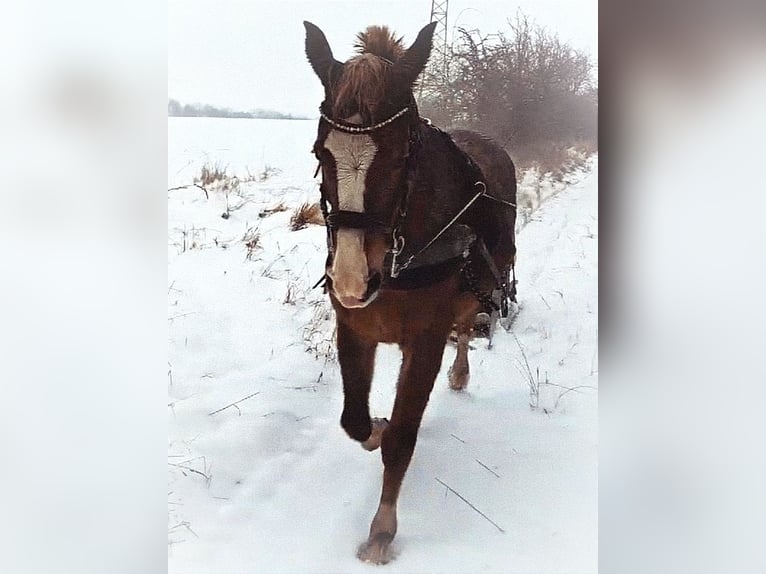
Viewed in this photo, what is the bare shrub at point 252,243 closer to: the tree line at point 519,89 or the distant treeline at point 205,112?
the distant treeline at point 205,112

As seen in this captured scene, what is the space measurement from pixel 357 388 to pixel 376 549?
0.31m

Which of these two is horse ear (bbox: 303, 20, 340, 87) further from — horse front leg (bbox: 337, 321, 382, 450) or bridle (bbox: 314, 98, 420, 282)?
horse front leg (bbox: 337, 321, 382, 450)

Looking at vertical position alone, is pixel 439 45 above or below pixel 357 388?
above

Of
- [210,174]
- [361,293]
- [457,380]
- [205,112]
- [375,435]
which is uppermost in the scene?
[205,112]

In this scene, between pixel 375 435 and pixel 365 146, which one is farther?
pixel 375 435

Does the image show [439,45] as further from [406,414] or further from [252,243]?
[406,414]

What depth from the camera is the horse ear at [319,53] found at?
4.13 feet

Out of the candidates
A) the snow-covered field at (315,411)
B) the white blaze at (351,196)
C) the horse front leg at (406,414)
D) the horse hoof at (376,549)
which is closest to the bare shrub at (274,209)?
the snow-covered field at (315,411)

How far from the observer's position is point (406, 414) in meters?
1.29

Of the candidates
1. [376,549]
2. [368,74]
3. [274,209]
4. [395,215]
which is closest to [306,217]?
[274,209]

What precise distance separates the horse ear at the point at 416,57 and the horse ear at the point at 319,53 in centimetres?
13

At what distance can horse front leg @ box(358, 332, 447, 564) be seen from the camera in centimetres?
128

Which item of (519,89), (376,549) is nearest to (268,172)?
(519,89)
